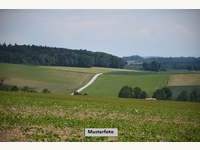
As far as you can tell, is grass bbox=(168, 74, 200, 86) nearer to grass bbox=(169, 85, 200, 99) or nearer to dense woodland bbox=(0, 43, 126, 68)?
grass bbox=(169, 85, 200, 99)

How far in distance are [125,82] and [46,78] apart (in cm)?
219

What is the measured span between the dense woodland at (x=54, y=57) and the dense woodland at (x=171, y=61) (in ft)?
1.26

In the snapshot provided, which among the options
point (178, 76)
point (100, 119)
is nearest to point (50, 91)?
point (100, 119)

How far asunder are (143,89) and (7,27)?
4061mm

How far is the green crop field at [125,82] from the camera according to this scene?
14047 mm

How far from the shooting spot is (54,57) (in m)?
14.3

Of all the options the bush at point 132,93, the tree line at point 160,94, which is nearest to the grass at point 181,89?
the tree line at point 160,94

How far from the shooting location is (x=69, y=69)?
14.4 meters

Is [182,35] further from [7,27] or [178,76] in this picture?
[7,27]

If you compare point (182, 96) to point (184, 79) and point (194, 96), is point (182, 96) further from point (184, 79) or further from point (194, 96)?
point (184, 79)

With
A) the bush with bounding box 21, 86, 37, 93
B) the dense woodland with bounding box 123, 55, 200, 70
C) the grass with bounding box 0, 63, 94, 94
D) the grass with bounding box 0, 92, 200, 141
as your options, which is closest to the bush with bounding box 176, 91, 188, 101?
the grass with bounding box 0, 92, 200, 141

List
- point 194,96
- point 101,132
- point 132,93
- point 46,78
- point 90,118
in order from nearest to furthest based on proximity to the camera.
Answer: point 101,132 < point 90,118 < point 194,96 < point 132,93 < point 46,78

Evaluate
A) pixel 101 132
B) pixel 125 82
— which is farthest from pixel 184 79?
pixel 101 132

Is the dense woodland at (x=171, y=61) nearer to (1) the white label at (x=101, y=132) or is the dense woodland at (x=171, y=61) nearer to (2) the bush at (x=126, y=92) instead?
(2) the bush at (x=126, y=92)
